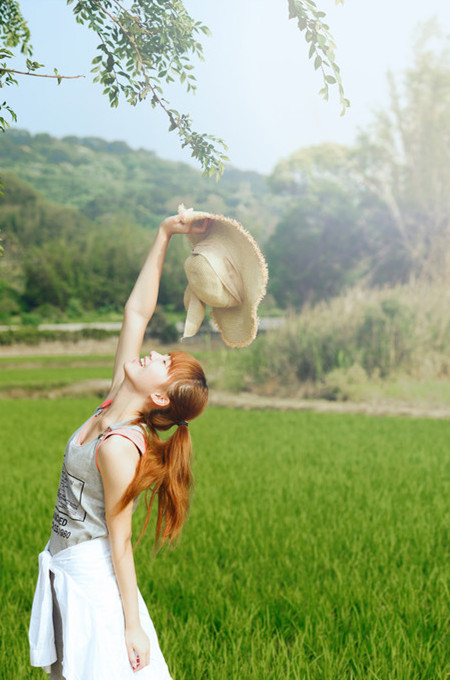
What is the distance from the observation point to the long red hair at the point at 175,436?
148 centimetres

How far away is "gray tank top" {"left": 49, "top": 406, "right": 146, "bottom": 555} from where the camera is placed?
4.66 ft

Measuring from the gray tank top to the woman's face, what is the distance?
9 centimetres

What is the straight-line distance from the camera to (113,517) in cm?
139

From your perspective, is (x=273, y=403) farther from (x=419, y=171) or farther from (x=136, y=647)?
(x=419, y=171)

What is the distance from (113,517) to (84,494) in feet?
0.34

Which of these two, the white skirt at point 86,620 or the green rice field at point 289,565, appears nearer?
the white skirt at point 86,620

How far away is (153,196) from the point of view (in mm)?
23641

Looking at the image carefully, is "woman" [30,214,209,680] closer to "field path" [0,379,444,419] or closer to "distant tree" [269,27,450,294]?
"field path" [0,379,444,419]

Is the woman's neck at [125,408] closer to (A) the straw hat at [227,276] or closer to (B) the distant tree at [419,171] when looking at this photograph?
(A) the straw hat at [227,276]

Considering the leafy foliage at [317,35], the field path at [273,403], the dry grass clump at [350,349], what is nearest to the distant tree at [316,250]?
the dry grass clump at [350,349]

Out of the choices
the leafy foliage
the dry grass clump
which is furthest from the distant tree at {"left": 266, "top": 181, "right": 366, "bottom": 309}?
the leafy foliage

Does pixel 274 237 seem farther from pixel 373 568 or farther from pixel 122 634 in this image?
pixel 122 634

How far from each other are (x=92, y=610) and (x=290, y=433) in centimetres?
592

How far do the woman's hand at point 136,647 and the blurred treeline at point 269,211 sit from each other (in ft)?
45.2
